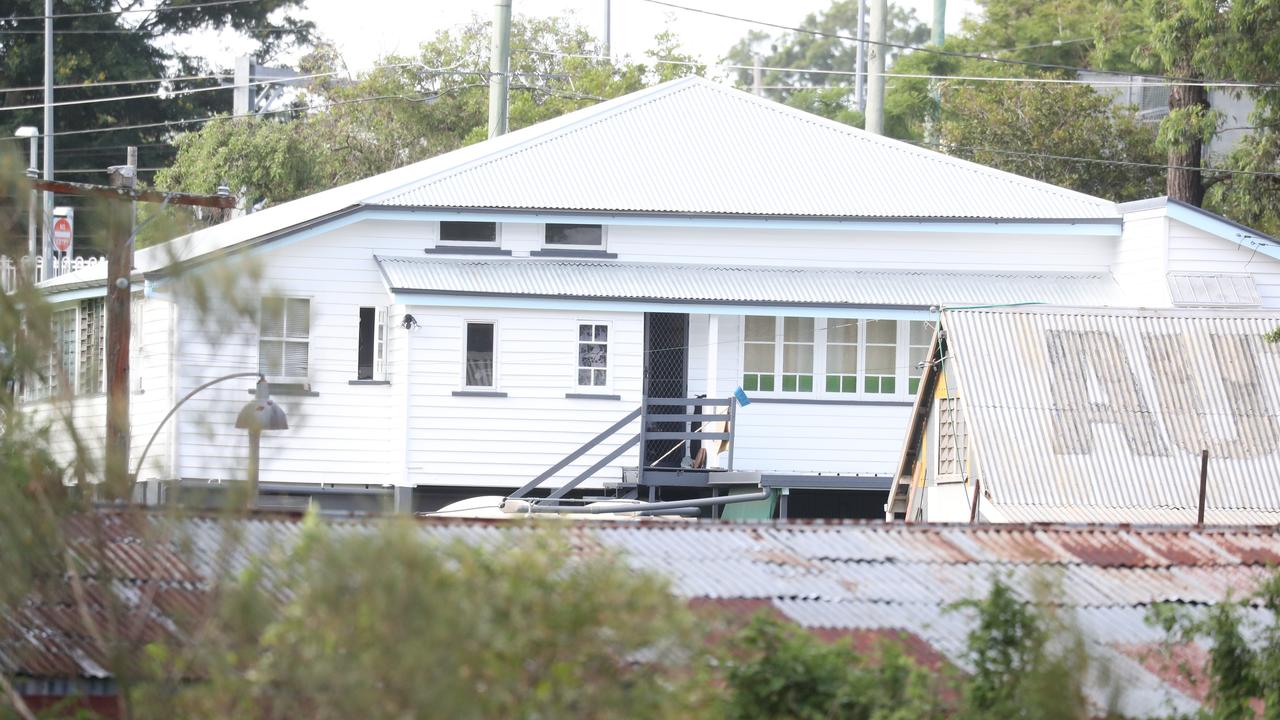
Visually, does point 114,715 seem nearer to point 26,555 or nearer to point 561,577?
point 26,555

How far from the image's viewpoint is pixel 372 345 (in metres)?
24.4

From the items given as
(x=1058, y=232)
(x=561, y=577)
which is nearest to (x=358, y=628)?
(x=561, y=577)

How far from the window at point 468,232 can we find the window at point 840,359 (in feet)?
16.7

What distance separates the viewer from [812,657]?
7703 mm

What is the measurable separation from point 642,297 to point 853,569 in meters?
13.9

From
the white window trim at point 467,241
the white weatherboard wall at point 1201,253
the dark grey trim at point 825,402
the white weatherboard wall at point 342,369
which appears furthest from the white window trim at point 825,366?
the white weatherboard wall at point 342,369

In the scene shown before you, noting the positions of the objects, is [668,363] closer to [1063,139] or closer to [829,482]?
[829,482]

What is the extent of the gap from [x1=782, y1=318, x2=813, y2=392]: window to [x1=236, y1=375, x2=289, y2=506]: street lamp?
636 inches

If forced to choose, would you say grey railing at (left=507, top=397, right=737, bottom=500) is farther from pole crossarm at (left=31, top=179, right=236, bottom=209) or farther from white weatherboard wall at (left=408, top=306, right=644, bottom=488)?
pole crossarm at (left=31, top=179, right=236, bottom=209)

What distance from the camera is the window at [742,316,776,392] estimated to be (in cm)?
2445

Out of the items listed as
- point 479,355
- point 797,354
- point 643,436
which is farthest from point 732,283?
point 479,355

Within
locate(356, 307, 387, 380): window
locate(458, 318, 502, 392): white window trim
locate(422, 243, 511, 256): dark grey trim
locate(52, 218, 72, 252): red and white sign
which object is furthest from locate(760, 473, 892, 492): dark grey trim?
locate(52, 218, 72, 252): red and white sign

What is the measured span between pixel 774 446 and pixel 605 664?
17.8 m

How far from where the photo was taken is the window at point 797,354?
24516mm
